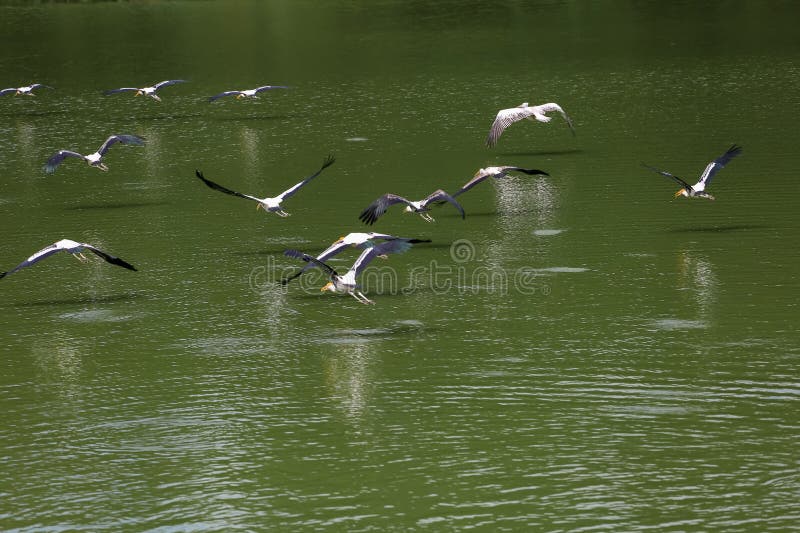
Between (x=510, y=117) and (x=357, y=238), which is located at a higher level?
(x=510, y=117)

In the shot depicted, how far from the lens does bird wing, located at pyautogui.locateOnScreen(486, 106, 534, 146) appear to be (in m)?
30.2

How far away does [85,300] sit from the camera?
Result: 70.8ft

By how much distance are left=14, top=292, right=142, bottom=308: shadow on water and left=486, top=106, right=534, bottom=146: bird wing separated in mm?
10935

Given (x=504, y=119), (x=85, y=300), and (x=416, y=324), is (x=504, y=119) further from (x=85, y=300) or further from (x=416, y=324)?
(x=85, y=300)

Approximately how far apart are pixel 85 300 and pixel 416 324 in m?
5.72

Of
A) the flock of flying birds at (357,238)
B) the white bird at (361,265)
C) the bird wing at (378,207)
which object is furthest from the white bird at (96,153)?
the white bird at (361,265)

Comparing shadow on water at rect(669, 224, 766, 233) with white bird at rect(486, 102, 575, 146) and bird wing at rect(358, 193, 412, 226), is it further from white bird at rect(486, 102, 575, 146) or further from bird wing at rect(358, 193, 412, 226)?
white bird at rect(486, 102, 575, 146)

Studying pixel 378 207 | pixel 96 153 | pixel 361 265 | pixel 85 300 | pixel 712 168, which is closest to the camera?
pixel 361 265

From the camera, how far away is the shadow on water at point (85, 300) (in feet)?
70.1

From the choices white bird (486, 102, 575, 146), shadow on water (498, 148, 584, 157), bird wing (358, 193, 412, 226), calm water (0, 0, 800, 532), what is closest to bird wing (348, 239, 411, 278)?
calm water (0, 0, 800, 532)

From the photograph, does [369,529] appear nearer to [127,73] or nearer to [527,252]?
[527,252]

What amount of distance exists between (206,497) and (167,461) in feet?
3.73

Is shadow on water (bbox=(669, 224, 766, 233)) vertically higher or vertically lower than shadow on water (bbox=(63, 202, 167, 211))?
lower

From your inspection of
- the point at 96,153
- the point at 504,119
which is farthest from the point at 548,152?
the point at 96,153
